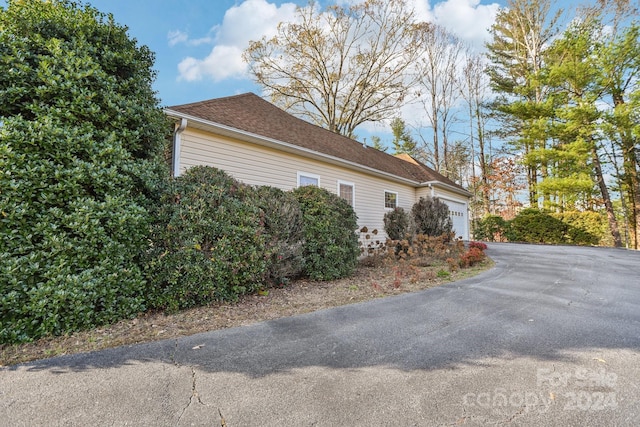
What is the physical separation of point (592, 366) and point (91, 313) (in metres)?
4.58

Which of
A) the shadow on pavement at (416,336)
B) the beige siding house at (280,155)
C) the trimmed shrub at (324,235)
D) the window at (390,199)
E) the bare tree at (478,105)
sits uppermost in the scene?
the bare tree at (478,105)

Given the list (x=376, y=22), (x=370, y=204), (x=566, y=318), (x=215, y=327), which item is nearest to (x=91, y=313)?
(x=215, y=327)

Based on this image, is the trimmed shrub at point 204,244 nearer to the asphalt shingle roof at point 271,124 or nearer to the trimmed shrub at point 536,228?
the asphalt shingle roof at point 271,124

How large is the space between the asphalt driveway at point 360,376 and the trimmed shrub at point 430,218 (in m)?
6.43

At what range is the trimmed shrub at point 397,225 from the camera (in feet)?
29.6

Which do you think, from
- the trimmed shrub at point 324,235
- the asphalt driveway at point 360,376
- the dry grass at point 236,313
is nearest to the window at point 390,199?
the dry grass at point 236,313

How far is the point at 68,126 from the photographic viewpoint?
A: 2.99m

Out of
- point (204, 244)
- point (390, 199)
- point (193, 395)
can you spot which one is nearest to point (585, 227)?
point (390, 199)

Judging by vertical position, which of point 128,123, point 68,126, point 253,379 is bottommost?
point 253,379

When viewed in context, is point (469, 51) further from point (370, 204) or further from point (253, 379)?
point (253, 379)

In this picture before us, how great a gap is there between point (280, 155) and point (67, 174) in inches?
210

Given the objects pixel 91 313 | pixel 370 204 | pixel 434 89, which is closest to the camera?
pixel 91 313

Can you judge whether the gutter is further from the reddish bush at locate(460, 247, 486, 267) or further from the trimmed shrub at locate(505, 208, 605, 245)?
the reddish bush at locate(460, 247, 486, 267)

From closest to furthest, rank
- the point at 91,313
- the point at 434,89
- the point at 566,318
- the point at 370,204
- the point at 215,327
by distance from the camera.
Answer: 1. the point at 91,313
2. the point at 215,327
3. the point at 566,318
4. the point at 370,204
5. the point at 434,89
